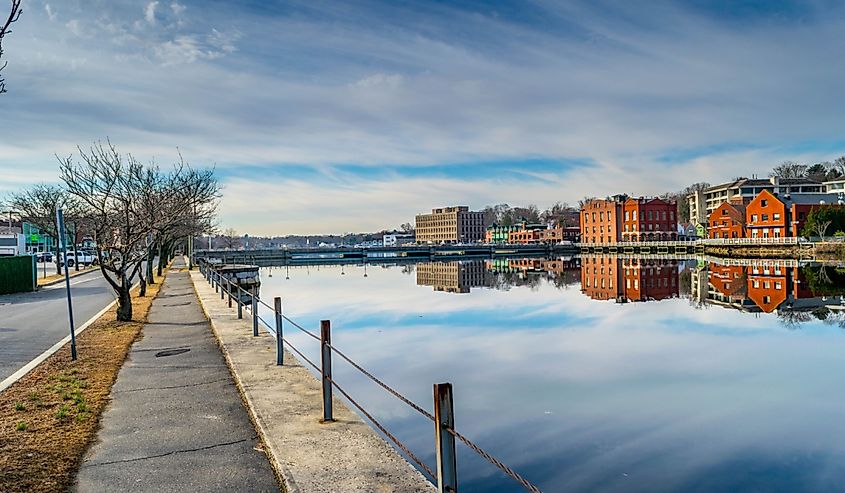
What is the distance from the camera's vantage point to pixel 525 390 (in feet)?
40.9

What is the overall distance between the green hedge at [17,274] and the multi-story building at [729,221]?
3270 inches

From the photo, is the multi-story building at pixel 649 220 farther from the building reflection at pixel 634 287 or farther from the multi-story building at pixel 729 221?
the building reflection at pixel 634 287

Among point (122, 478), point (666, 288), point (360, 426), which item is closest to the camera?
point (122, 478)

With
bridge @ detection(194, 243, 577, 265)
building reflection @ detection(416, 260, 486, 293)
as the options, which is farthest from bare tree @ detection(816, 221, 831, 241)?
bridge @ detection(194, 243, 577, 265)

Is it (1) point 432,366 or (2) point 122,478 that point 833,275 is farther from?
(2) point 122,478

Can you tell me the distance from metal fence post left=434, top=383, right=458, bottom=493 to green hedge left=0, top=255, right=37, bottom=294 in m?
30.4

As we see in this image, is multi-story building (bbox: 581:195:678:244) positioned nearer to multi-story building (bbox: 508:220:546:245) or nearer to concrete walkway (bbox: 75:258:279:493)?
multi-story building (bbox: 508:220:546:245)

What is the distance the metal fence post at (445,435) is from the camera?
3.94 metres

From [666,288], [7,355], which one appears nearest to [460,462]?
[7,355]

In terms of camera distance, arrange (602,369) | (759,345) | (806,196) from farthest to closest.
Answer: (806,196) < (759,345) < (602,369)

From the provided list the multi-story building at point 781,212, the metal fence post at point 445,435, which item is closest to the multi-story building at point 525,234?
the multi-story building at point 781,212

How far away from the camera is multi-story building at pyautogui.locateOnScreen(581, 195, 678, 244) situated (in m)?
107

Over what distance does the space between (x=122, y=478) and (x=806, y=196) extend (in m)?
92.0

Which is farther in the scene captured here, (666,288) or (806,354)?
(666,288)
